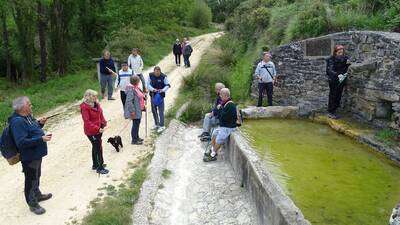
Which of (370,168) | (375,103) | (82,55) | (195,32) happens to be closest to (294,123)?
(375,103)

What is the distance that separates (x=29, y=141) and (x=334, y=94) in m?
7.00

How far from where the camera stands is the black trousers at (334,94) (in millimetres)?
10047

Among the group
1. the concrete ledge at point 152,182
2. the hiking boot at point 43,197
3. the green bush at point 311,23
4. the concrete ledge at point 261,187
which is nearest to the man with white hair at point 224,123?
the concrete ledge at point 261,187

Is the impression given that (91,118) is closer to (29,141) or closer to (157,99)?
(29,141)

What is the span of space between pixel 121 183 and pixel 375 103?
5.61 m

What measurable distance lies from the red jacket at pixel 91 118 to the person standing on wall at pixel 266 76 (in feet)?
15.9

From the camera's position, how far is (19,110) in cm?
615

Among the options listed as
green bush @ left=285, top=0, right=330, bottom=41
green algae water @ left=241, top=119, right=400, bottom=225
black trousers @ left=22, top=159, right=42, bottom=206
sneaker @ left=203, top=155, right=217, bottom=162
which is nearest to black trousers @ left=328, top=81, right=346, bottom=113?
green algae water @ left=241, top=119, right=400, bottom=225

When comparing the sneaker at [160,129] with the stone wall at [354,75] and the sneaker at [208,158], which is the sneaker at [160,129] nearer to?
the sneaker at [208,158]

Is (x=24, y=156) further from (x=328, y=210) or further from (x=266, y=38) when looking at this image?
(x=266, y=38)

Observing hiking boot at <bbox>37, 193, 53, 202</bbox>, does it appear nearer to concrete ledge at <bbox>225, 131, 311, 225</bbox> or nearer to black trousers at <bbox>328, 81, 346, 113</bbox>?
concrete ledge at <bbox>225, 131, 311, 225</bbox>

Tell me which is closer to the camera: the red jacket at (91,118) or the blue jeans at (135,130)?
the red jacket at (91,118)

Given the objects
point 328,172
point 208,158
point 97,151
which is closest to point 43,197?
point 97,151

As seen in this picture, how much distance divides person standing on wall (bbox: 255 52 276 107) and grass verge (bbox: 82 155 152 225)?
4376 mm
